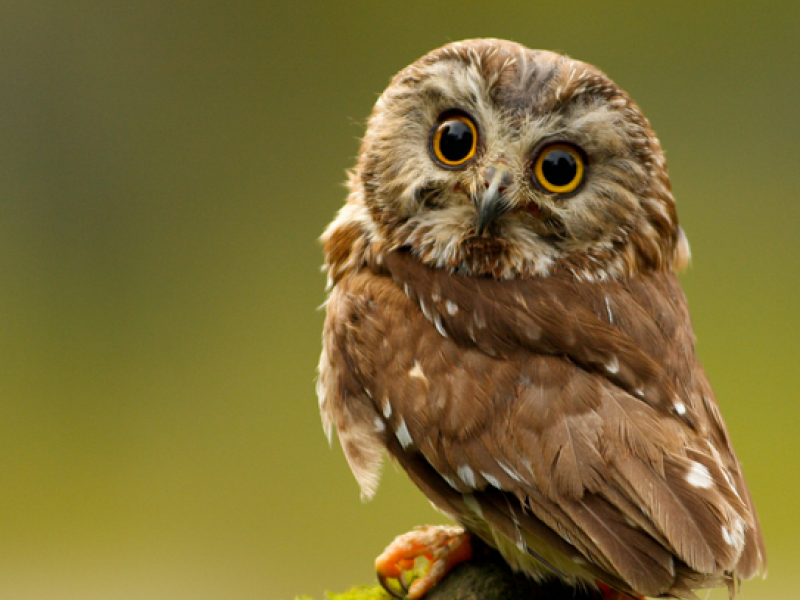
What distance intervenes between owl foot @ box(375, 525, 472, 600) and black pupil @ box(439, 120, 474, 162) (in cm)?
98

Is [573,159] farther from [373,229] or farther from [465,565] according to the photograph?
[465,565]

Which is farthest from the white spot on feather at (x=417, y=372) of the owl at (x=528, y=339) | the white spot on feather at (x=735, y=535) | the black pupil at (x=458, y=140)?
the white spot on feather at (x=735, y=535)

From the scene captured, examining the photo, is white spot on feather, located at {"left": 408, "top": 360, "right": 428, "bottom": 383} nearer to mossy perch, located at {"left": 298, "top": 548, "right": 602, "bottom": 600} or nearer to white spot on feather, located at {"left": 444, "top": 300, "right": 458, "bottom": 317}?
white spot on feather, located at {"left": 444, "top": 300, "right": 458, "bottom": 317}

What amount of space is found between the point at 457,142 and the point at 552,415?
72 cm

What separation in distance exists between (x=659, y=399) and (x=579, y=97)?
2.40 ft

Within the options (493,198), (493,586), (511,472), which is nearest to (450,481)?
(511,472)

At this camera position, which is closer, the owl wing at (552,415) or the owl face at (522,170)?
the owl wing at (552,415)

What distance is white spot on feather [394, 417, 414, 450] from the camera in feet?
6.73

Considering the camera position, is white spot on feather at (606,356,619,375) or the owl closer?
→ the owl

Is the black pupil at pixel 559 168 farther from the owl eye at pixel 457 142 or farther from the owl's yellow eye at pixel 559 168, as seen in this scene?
the owl eye at pixel 457 142

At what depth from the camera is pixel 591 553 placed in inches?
71.9

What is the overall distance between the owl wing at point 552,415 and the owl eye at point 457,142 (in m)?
0.27

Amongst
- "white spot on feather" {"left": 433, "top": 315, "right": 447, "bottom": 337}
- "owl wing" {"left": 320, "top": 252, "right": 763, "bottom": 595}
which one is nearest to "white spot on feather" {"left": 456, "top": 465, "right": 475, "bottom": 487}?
"owl wing" {"left": 320, "top": 252, "right": 763, "bottom": 595}

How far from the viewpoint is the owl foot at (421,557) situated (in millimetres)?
2338
